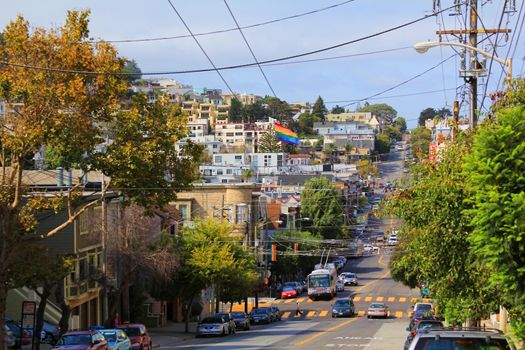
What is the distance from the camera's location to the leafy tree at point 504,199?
14422mm

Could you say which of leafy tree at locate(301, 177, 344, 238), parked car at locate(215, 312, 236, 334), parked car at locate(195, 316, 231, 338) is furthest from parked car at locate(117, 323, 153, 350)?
leafy tree at locate(301, 177, 344, 238)

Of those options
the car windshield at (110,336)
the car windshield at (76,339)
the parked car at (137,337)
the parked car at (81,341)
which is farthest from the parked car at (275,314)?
the car windshield at (76,339)

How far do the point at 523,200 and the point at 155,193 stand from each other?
1958 cm

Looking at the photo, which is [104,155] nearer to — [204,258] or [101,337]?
[101,337]

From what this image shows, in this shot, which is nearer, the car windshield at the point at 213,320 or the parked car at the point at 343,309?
the car windshield at the point at 213,320

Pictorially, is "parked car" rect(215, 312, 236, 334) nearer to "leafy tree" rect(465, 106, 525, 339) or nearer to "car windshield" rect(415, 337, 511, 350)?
"leafy tree" rect(465, 106, 525, 339)

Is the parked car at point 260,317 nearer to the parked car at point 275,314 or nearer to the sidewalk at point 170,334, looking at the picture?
the parked car at point 275,314

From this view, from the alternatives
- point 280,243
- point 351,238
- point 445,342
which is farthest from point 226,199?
point 445,342

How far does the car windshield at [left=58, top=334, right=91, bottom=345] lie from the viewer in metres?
31.1

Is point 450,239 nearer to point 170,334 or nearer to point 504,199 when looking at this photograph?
point 504,199

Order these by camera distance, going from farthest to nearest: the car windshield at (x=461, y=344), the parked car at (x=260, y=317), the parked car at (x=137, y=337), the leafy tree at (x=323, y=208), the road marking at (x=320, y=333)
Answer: the leafy tree at (x=323, y=208), the parked car at (x=260, y=317), the road marking at (x=320, y=333), the parked car at (x=137, y=337), the car windshield at (x=461, y=344)

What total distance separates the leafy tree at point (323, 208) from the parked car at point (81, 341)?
8388 centimetres

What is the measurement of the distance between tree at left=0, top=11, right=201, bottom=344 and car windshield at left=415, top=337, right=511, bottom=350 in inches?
674

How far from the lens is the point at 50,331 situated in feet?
154
